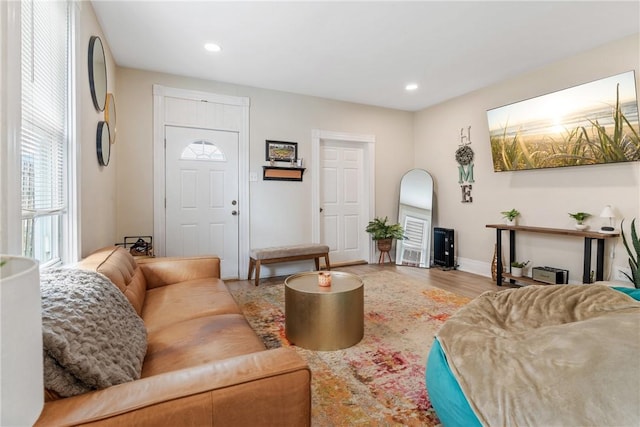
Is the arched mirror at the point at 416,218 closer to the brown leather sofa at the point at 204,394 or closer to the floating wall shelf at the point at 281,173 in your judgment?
the floating wall shelf at the point at 281,173

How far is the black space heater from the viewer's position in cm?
464

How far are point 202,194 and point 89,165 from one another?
165 centimetres

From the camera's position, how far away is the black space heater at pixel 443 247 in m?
4.64

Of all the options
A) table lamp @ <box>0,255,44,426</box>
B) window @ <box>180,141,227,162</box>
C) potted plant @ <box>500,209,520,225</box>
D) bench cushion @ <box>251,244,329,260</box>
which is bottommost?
bench cushion @ <box>251,244,329,260</box>

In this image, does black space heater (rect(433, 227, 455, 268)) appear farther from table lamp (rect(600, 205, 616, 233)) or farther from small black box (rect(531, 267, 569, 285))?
table lamp (rect(600, 205, 616, 233))

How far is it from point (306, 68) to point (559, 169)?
3.11 meters

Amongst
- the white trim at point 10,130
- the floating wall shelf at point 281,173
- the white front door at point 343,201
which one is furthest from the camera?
the white front door at point 343,201

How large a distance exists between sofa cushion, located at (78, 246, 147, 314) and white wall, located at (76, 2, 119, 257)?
24 centimetres

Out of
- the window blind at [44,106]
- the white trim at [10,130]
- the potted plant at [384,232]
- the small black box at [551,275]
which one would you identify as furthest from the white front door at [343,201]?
the white trim at [10,130]

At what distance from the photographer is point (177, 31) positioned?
2828 millimetres

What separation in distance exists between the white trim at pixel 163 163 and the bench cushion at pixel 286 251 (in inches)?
14.5

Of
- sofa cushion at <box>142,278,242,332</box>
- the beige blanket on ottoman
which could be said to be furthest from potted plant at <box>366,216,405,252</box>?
the beige blanket on ottoman

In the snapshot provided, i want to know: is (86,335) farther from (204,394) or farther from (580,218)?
(580,218)

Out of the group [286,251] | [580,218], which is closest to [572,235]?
[580,218]
